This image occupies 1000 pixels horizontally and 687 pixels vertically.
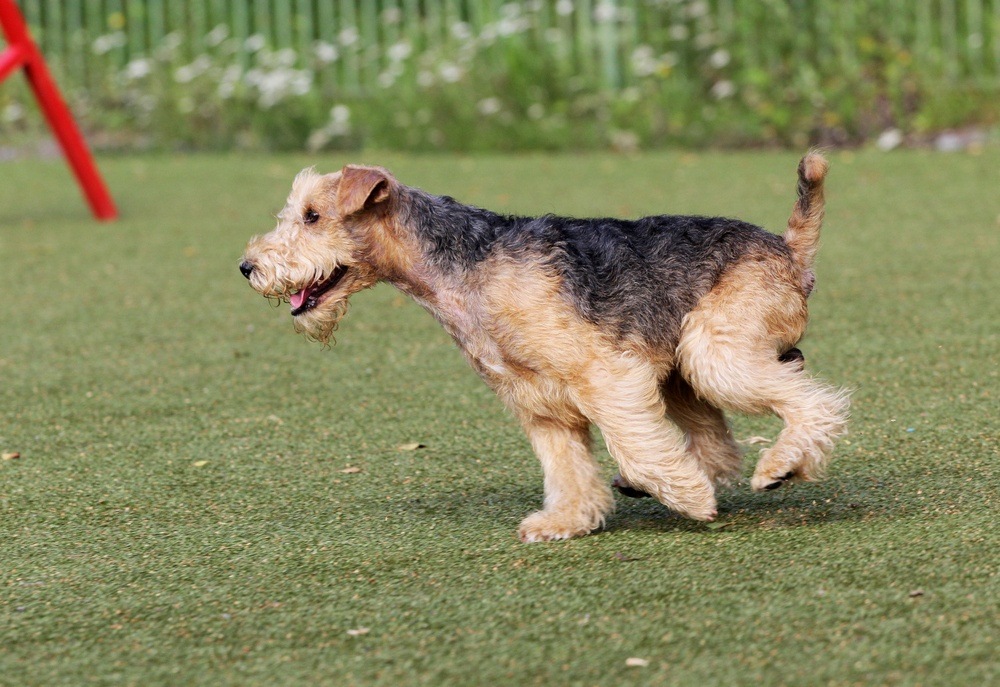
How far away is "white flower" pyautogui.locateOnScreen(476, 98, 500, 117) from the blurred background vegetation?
0.07 ft

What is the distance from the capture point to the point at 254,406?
645 centimetres

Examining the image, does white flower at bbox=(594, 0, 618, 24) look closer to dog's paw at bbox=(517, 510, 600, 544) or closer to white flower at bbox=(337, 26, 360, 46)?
white flower at bbox=(337, 26, 360, 46)

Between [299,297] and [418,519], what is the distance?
31.9 inches

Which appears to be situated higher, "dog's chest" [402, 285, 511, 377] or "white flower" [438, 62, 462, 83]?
"dog's chest" [402, 285, 511, 377]

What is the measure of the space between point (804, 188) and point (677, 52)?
10902mm

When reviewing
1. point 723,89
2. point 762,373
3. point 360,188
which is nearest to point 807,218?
point 762,373

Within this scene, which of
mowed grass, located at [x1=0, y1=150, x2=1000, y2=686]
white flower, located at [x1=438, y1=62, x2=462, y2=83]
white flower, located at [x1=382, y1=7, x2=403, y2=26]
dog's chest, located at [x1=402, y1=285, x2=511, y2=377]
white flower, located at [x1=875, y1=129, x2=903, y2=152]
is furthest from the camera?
white flower, located at [x1=382, y1=7, x2=403, y2=26]

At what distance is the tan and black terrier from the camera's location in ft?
14.4

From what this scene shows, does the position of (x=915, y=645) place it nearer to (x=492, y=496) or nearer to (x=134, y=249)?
(x=492, y=496)

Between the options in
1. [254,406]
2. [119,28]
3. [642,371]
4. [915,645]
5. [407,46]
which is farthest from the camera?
[119,28]

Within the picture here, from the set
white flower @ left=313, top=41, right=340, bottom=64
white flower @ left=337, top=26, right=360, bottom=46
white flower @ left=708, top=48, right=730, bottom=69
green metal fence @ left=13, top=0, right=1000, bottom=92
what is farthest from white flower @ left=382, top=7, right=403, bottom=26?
white flower @ left=708, top=48, right=730, bottom=69

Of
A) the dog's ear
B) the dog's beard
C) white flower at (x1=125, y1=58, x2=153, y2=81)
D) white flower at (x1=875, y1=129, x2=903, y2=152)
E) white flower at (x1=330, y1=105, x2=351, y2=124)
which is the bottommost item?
white flower at (x1=875, y1=129, x2=903, y2=152)

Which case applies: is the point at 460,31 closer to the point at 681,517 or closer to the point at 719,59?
the point at 719,59

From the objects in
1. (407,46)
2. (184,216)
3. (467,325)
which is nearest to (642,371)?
(467,325)
